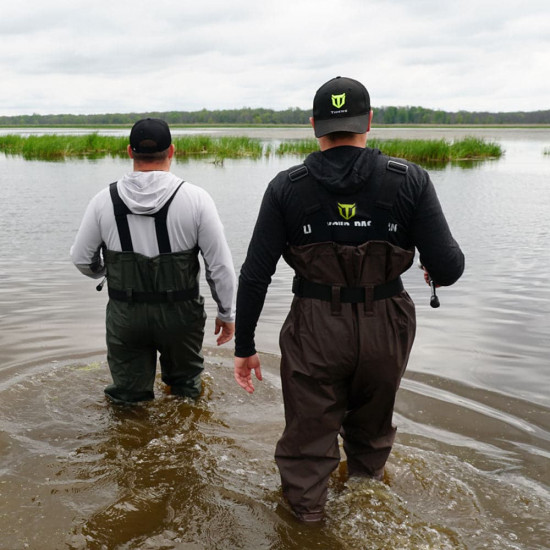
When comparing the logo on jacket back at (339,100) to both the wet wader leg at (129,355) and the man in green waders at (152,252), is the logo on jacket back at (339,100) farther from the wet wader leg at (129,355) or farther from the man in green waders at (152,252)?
the wet wader leg at (129,355)

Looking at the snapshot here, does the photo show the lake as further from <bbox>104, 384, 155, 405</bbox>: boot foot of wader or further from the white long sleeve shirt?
the white long sleeve shirt

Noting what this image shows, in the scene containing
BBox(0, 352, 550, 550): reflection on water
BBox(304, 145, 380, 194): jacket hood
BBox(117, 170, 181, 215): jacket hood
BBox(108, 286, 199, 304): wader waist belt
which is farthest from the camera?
BBox(108, 286, 199, 304): wader waist belt

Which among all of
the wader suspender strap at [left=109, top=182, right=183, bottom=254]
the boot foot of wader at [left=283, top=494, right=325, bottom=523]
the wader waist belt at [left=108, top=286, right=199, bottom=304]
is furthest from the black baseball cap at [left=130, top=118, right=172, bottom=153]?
the boot foot of wader at [left=283, top=494, right=325, bottom=523]

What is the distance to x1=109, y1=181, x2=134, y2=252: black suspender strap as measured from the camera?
3844mm

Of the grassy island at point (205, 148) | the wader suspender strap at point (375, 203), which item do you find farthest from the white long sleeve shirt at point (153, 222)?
the grassy island at point (205, 148)

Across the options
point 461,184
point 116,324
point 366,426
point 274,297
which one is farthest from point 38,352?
point 461,184

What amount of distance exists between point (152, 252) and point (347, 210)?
1617 mm

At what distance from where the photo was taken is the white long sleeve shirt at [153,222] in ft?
12.6

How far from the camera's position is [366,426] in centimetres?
329

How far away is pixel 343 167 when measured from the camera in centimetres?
285

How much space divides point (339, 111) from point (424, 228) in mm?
694

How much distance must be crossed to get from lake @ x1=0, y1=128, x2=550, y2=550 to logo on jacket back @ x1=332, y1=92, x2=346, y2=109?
2.13m

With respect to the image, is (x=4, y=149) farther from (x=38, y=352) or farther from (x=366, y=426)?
(x=366, y=426)

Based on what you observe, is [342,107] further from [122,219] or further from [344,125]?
[122,219]
